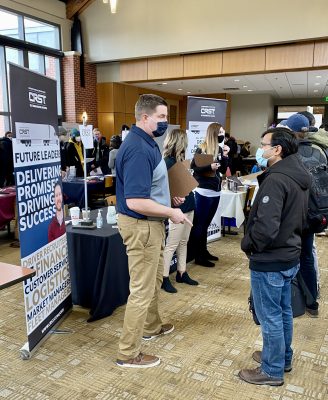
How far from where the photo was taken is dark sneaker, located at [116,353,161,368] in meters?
2.21

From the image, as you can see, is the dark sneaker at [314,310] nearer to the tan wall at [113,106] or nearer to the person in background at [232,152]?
the person in background at [232,152]

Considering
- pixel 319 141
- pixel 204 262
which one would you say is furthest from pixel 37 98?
pixel 204 262

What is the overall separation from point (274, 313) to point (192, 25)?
8886 millimetres

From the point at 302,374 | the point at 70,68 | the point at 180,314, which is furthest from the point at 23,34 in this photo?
the point at 302,374

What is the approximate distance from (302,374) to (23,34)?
32.7 feet

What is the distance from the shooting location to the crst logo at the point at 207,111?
4.82 meters

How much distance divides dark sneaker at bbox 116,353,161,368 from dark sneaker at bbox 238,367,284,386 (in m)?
0.53

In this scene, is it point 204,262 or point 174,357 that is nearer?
point 174,357

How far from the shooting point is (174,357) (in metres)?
2.34

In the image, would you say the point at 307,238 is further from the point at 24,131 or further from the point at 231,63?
the point at 231,63

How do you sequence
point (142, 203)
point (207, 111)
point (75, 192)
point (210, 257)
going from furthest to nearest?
point (75, 192) < point (207, 111) < point (210, 257) < point (142, 203)

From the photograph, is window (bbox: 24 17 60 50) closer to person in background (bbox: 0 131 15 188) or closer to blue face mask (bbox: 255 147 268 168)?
person in background (bbox: 0 131 15 188)

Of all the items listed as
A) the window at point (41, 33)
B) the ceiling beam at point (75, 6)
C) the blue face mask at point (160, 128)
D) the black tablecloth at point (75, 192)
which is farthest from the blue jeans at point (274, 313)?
the ceiling beam at point (75, 6)

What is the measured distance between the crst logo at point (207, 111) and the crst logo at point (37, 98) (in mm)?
2772
